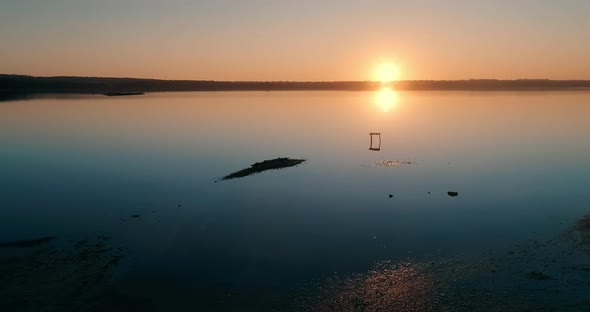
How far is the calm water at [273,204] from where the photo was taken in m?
18.6

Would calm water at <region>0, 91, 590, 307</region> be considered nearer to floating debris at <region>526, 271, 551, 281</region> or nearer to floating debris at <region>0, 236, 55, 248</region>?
floating debris at <region>0, 236, 55, 248</region>

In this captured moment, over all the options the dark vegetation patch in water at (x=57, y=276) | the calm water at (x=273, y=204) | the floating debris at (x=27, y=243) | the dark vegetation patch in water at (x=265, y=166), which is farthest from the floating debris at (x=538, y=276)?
the dark vegetation patch in water at (x=265, y=166)

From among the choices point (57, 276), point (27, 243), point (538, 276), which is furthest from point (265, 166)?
point (538, 276)

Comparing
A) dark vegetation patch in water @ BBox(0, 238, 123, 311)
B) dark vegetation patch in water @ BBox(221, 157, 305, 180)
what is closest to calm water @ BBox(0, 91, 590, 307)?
dark vegetation patch in water @ BBox(0, 238, 123, 311)

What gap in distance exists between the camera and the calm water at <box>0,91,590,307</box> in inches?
734

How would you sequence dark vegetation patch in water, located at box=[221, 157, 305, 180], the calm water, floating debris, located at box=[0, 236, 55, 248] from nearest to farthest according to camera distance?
the calm water < floating debris, located at box=[0, 236, 55, 248] < dark vegetation patch in water, located at box=[221, 157, 305, 180]

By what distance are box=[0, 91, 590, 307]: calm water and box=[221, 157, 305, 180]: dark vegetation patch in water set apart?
1.43 metres

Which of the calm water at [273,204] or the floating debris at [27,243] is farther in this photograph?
the floating debris at [27,243]

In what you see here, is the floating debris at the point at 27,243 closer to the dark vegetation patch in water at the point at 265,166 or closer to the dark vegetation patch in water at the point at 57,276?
the dark vegetation patch in water at the point at 57,276

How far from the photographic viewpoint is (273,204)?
94.8ft

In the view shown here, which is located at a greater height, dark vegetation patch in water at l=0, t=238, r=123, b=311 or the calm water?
dark vegetation patch in water at l=0, t=238, r=123, b=311

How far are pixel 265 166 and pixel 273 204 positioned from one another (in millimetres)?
12865

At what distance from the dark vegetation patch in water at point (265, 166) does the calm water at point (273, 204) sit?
1.43m

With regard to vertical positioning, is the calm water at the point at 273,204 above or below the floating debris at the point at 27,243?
below
